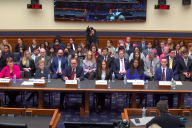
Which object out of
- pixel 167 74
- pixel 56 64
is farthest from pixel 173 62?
pixel 56 64

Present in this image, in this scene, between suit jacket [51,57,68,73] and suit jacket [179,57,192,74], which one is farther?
suit jacket [51,57,68,73]

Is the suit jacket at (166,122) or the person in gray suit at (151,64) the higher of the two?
the person in gray suit at (151,64)

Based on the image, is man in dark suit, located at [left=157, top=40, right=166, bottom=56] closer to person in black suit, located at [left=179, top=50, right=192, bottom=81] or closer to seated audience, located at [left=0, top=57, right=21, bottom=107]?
person in black suit, located at [left=179, top=50, right=192, bottom=81]

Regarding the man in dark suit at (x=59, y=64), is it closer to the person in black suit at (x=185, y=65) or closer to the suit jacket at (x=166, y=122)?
the person in black suit at (x=185, y=65)

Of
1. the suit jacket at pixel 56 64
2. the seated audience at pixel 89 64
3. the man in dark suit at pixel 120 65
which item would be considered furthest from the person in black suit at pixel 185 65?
the suit jacket at pixel 56 64

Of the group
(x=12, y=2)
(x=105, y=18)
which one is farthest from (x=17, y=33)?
(x=105, y=18)

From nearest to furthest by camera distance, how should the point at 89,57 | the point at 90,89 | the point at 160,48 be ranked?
1. the point at 90,89
2. the point at 89,57
3. the point at 160,48

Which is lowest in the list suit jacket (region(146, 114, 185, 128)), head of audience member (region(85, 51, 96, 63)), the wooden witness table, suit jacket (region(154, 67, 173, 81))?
the wooden witness table

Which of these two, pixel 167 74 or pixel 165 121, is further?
pixel 167 74

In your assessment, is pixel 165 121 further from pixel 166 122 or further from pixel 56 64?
pixel 56 64

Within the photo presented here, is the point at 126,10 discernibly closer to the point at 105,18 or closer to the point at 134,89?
the point at 105,18

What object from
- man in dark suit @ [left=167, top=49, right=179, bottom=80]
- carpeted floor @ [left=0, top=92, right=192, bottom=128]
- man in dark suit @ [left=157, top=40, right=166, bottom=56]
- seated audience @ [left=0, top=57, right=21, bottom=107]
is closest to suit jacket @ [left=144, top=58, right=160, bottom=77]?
man in dark suit @ [left=167, top=49, right=179, bottom=80]

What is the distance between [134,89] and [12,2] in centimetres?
819

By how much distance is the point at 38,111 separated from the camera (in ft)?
14.4
